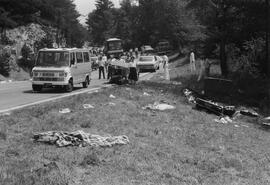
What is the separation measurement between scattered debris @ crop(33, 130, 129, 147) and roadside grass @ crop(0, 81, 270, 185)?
205 mm

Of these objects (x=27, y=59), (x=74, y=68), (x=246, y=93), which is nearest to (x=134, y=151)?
(x=74, y=68)

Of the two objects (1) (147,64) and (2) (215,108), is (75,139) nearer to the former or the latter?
(2) (215,108)

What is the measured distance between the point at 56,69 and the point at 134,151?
13464mm

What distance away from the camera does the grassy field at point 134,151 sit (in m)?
7.41

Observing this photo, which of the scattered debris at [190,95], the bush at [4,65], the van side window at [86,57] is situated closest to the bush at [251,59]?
the scattered debris at [190,95]

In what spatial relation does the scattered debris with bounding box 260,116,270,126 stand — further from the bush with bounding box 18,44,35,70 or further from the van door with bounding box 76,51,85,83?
the bush with bounding box 18,44,35,70

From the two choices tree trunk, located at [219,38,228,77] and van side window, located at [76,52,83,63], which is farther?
tree trunk, located at [219,38,228,77]

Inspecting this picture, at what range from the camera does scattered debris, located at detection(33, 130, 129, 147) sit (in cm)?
930

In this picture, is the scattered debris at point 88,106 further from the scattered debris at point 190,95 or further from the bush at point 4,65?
the bush at point 4,65

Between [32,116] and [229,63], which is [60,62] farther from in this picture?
[229,63]

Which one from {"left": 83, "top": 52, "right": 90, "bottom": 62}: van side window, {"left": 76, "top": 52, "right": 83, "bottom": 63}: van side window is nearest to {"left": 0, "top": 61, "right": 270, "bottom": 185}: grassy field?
{"left": 76, "top": 52, "right": 83, "bottom": 63}: van side window

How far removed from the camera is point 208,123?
1480cm

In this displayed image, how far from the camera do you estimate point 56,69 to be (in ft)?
72.0

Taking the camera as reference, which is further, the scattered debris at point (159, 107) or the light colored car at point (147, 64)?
the light colored car at point (147, 64)
